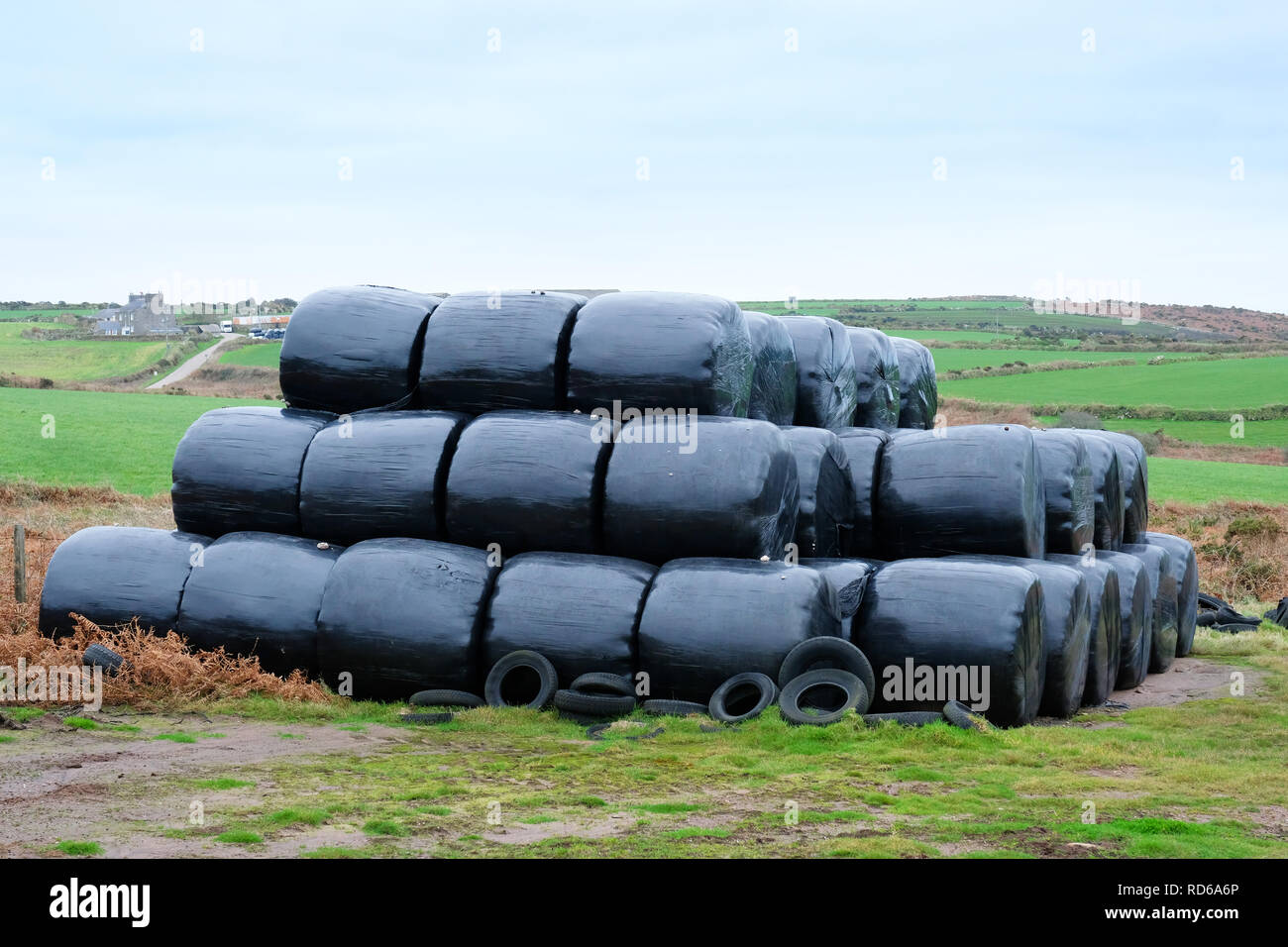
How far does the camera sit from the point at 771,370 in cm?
1245

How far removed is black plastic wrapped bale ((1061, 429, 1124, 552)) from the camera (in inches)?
528

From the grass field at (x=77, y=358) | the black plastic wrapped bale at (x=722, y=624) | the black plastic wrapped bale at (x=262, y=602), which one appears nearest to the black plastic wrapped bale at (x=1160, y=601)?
the black plastic wrapped bale at (x=722, y=624)

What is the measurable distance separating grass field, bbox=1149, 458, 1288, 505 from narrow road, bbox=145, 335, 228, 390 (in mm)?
42912

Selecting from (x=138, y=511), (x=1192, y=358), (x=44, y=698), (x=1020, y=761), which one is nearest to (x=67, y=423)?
(x=138, y=511)

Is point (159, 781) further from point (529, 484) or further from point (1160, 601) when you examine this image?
point (1160, 601)

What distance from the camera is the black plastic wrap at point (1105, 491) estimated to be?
13391 millimetres

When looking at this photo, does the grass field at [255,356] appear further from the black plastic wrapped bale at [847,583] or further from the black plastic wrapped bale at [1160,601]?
the black plastic wrapped bale at [847,583]

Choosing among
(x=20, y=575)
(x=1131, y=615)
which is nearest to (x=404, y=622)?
(x=20, y=575)

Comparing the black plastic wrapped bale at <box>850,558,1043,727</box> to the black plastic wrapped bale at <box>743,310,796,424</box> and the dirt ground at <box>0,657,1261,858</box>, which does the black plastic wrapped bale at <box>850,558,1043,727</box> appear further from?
the black plastic wrapped bale at <box>743,310,796,424</box>

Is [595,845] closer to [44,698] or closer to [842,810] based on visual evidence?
[842,810]

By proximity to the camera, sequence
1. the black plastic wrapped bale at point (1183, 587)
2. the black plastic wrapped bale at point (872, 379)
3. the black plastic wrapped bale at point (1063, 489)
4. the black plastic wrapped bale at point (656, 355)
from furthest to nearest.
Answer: the black plastic wrapped bale at point (1183, 587) → the black plastic wrapped bale at point (872, 379) → the black plastic wrapped bale at point (1063, 489) → the black plastic wrapped bale at point (656, 355)

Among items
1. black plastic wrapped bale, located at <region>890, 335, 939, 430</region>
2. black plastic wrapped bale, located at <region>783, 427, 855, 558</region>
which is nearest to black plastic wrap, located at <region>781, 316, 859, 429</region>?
black plastic wrapped bale, located at <region>783, 427, 855, 558</region>

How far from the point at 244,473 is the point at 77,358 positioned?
6083 centimetres

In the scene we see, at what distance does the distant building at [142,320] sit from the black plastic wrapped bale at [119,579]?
220 ft
